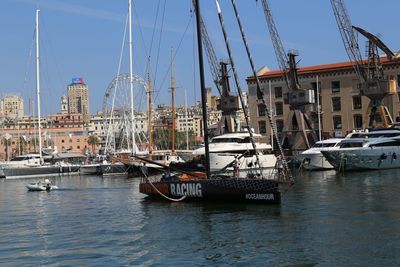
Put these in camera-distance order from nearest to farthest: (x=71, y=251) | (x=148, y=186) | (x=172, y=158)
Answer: (x=71, y=251)
(x=148, y=186)
(x=172, y=158)

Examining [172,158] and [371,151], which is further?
[172,158]

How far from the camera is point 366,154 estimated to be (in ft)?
246

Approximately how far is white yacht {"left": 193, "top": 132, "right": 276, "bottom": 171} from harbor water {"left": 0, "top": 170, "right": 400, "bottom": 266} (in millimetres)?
37235

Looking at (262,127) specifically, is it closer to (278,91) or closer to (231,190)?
(278,91)

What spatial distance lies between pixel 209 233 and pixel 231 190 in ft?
29.2

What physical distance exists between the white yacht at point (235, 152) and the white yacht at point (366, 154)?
1069 cm

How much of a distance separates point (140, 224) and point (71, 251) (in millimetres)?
7778

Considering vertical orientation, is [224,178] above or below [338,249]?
above

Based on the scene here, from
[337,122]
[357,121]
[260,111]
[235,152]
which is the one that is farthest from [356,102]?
[235,152]

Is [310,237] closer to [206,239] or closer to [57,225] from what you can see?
[206,239]

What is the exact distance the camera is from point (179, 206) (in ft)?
129

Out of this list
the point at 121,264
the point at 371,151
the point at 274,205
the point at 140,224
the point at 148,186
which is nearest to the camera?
the point at 121,264

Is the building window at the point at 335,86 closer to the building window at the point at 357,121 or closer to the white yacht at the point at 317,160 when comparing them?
the building window at the point at 357,121

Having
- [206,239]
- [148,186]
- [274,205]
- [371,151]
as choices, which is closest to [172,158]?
[371,151]
